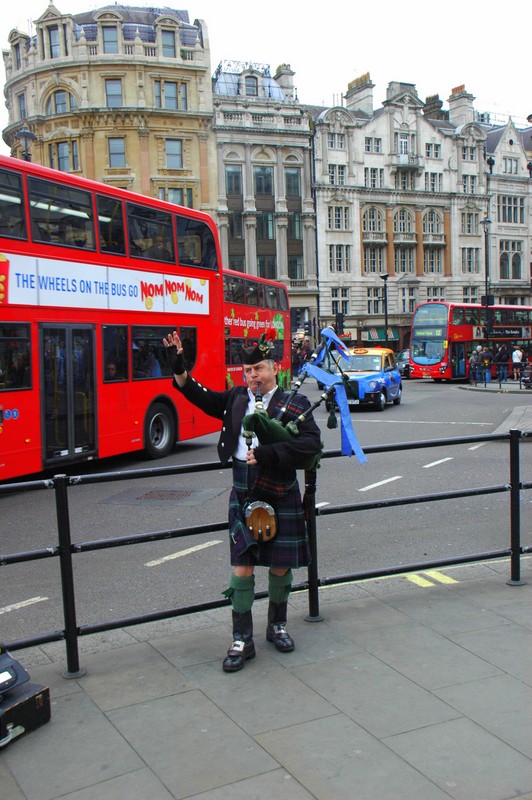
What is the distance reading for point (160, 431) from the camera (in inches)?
537

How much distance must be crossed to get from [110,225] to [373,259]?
52.0 meters

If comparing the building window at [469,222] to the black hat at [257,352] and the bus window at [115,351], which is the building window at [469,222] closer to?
the bus window at [115,351]

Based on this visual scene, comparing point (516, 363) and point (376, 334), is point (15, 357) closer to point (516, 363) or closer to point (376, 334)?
point (516, 363)

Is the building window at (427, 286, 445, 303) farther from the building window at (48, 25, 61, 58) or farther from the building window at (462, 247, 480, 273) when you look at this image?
the building window at (48, 25, 61, 58)

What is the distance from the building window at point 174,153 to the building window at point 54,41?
31.7ft

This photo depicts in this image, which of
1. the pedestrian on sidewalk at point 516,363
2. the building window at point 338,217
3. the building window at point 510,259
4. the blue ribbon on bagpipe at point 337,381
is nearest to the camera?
the blue ribbon on bagpipe at point 337,381

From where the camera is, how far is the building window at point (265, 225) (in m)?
56.2

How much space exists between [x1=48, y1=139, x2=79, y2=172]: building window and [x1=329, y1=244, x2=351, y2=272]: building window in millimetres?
21045

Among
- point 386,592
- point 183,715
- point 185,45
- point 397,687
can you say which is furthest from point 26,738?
point 185,45

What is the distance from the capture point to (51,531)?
8.13 meters

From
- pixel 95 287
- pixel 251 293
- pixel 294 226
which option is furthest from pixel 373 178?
pixel 95 287

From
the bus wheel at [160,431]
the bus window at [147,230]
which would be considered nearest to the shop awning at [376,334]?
the bus wheel at [160,431]

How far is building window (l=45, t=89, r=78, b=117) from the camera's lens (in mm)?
50938

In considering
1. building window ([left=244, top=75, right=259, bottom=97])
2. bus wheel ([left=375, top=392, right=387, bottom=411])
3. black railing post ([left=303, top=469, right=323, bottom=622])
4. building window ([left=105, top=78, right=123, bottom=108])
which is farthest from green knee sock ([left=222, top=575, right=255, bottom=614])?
building window ([left=244, top=75, right=259, bottom=97])
